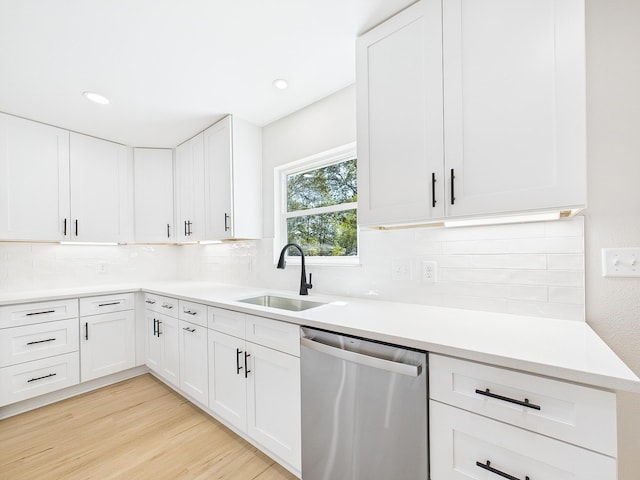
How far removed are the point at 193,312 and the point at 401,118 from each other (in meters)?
1.94

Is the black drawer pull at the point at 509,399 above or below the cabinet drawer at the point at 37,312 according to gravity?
above

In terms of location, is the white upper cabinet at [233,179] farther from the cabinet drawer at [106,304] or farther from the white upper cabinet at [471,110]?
the white upper cabinet at [471,110]

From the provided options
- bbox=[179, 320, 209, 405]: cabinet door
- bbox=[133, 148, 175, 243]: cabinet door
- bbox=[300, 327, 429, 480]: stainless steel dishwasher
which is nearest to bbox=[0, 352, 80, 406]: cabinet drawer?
bbox=[179, 320, 209, 405]: cabinet door

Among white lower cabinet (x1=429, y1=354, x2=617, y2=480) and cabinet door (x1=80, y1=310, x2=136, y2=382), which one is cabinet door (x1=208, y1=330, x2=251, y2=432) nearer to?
white lower cabinet (x1=429, y1=354, x2=617, y2=480)

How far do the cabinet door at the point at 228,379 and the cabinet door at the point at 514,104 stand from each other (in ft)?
4.98

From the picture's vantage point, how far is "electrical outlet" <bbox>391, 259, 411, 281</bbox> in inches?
68.5

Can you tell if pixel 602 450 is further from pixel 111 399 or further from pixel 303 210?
pixel 111 399

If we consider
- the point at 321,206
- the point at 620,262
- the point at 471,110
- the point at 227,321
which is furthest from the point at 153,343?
the point at 620,262

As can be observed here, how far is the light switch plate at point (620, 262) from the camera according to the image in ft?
3.76

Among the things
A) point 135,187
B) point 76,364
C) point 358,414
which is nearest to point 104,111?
point 135,187

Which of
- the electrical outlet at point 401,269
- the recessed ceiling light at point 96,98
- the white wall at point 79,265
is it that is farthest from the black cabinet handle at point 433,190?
the white wall at point 79,265

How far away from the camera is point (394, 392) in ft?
3.69

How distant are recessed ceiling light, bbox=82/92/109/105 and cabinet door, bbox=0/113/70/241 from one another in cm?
83

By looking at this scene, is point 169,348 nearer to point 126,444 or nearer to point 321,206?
point 126,444
